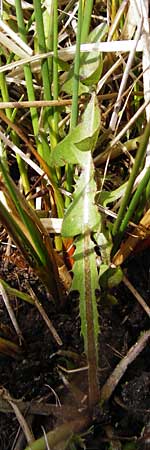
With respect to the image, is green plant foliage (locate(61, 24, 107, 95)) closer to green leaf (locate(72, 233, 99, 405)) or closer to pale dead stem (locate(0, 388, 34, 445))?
green leaf (locate(72, 233, 99, 405))

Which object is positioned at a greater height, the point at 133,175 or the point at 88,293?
the point at 133,175

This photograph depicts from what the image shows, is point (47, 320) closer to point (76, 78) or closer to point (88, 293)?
point (88, 293)

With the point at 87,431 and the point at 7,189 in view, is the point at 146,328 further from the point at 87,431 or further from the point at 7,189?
the point at 7,189

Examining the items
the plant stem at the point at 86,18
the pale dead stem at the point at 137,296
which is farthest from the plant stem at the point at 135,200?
the plant stem at the point at 86,18

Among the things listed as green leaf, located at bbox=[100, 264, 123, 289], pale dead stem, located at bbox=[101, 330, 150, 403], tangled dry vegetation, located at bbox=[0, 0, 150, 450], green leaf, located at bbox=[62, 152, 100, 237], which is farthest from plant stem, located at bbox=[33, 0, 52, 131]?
pale dead stem, located at bbox=[101, 330, 150, 403]

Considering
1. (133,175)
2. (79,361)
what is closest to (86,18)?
(133,175)
